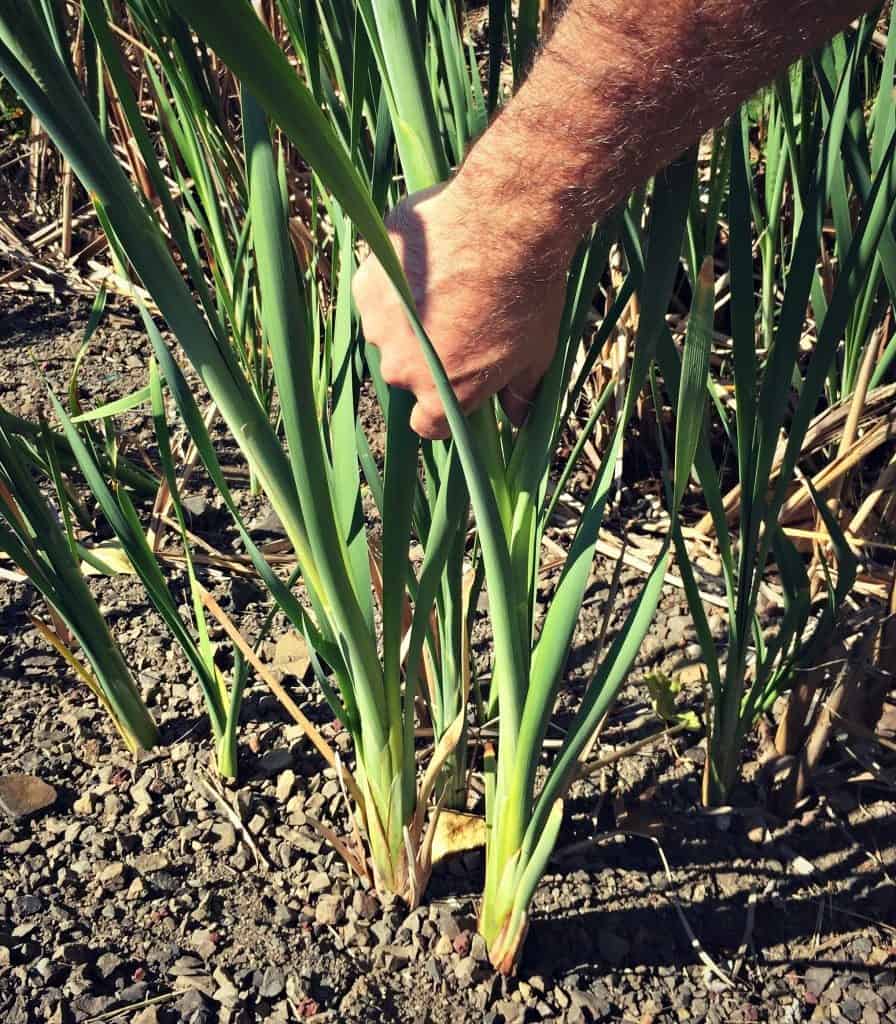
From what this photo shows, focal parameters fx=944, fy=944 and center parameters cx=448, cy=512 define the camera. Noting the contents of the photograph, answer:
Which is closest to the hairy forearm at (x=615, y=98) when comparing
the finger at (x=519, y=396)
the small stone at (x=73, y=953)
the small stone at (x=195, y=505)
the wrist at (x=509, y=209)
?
the wrist at (x=509, y=209)

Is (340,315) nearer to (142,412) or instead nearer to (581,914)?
(581,914)

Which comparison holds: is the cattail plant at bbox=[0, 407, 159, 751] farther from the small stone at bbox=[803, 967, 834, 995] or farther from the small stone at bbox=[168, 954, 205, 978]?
the small stone at bbox=[803, 967, 834, 995]

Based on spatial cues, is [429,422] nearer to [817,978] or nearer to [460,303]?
[460,303]

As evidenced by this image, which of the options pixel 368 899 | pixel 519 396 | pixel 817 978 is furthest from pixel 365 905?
pixel 519 396

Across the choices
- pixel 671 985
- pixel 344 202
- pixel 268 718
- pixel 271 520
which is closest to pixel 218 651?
pixel 268 718

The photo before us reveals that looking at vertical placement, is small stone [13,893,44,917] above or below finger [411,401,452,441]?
below

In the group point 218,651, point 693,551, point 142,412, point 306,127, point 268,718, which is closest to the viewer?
point 306,127

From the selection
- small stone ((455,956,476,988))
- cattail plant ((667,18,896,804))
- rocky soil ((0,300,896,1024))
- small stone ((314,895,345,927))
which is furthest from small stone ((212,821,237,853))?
cattail plant ((667,18,896,804))
